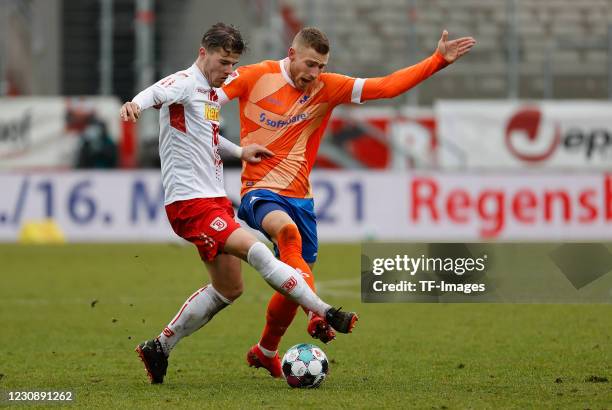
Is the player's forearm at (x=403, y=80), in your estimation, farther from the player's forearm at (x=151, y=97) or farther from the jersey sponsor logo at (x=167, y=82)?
the player's forearm at (x=151, y=97)

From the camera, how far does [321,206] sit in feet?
64.1

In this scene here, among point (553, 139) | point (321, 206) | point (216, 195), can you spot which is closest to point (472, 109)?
point (553, 139)

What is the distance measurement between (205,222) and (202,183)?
0.85 feet

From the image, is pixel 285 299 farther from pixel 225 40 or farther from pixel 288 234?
pixel 225 40

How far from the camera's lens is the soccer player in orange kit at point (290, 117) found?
7422 millimetres

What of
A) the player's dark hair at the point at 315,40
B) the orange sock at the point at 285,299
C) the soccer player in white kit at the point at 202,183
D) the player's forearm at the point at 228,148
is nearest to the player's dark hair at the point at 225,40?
the soccer player in white kit at the point at 202,183

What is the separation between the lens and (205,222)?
696 centimetres

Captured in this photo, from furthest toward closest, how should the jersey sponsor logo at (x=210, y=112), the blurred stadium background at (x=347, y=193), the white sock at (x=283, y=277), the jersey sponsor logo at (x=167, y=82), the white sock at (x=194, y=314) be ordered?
1. the blurred stadium background at (x=347, y=193)
2. the white sock at (x=194, y=314)
3. the jersey sponsor logo at (x=210, y=112)
4. the jersey sponsor logo at (x=167, y=82)
5. the white sock at (x=283, y=277)

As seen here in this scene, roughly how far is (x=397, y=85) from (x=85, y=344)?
3.28 metres

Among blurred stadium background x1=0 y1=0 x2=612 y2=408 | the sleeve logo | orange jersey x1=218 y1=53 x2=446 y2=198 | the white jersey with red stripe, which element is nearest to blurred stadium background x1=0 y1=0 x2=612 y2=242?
blurred stadium background x1=0 y1=0 x2=612 y2=408

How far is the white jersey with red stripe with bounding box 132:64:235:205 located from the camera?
705 centimetres

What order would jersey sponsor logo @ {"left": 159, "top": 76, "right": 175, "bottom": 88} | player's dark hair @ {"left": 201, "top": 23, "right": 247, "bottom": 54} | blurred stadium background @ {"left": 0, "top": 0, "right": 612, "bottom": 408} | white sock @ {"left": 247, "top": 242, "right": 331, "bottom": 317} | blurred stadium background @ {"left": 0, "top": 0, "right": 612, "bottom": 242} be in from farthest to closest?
1. blurred stadium background @ {"left": 0, "top": 0, "right": 612, "bottom": 242}
2. blurred stadium background @ {"left": 0, "top": 0, "right": 612, "bottom": 408}
3. player's dark hair @ {"left": 201, "top": 23, "right": 247, "bottom": 54}
4. jersey sponsor logo @ {"left": 159, "top": 76, "right": 175, "bottom": 88}
5. white sock @ {"left": 247, "top": 242, "right": 331, "bottom": 317}

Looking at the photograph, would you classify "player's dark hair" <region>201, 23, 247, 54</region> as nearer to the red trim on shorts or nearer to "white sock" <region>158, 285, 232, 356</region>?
the red trim on shorts

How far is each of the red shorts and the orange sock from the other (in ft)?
1.14
